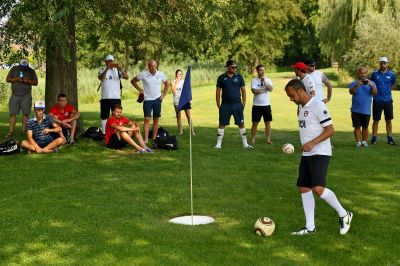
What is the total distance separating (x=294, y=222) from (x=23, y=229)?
11.0 feet

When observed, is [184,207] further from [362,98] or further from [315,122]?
[362,98]

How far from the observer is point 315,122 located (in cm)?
730

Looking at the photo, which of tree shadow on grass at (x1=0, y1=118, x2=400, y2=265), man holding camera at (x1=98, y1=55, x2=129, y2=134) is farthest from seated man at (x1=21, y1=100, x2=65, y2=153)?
man holding camera at (x1=98, y1=55, x2=129, y2=134)

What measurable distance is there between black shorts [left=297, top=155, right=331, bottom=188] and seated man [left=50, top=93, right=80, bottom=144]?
797 centimetres

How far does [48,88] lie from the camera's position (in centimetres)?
1547

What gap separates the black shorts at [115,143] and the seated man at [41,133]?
1.03 metres

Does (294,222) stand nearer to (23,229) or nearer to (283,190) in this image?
(283,190)

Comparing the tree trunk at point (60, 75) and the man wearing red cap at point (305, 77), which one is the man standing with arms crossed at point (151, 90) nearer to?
the tree trunk at point (60, 75)

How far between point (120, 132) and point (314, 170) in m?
6.98

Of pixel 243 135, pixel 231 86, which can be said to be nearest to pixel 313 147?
pixel 231 86

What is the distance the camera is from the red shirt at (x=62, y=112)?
14.3 meters

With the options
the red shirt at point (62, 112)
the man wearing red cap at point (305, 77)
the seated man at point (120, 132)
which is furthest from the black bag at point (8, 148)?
the man wearing red cap at point (305, 77)

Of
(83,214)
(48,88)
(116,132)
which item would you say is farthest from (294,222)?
(48,88)

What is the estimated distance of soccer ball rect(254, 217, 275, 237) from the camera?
7.31 metres
